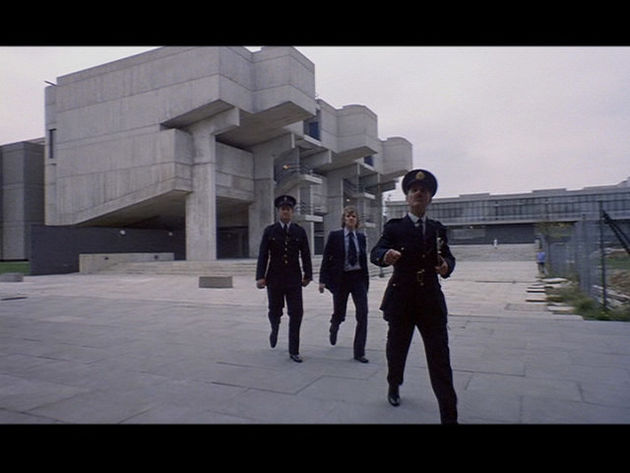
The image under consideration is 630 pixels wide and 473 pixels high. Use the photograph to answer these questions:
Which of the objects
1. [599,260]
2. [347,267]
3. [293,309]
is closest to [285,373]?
[293,309]

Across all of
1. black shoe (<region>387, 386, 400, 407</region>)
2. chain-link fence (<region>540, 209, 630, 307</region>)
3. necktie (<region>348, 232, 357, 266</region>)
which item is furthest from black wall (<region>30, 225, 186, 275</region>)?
black shoe (<region>387, 386, 400, 407</region>)

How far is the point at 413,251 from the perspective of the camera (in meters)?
3.56

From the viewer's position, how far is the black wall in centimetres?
2616

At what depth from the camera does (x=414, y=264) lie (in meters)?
3.54

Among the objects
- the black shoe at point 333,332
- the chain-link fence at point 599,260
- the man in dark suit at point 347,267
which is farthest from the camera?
the chain-link fence at point 599,260

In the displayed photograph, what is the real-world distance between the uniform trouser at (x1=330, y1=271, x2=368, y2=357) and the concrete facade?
48.5 m

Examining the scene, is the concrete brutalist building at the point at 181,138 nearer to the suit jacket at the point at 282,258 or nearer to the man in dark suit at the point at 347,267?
the suit jacket at the point at 282,258

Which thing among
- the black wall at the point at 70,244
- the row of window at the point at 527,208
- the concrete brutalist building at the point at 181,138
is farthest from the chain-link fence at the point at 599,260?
the row of window at the point at 527,208

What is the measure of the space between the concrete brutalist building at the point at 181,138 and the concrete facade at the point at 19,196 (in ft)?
38.8

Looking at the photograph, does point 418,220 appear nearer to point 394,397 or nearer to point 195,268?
point 394,397

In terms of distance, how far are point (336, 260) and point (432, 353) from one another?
245 cm

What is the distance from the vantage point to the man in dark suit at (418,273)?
3.41 metres

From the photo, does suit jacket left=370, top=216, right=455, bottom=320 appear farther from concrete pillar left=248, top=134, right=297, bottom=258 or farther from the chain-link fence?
concrete pillar left=248, top=134, right=297, bottom=258
